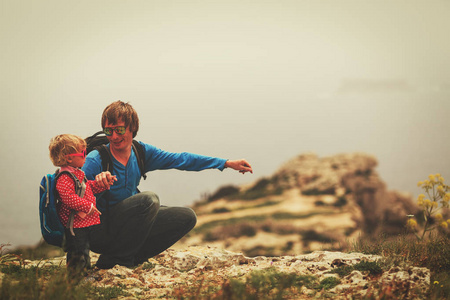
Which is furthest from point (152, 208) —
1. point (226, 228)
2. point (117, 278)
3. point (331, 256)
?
point (226, 228)

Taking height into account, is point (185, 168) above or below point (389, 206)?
above

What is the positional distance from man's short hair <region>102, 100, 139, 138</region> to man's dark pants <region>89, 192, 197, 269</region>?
1.02 metres

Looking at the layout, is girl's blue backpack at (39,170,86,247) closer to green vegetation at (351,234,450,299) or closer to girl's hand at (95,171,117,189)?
girl's hand at (95,171,117,189)

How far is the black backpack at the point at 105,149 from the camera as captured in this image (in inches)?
221

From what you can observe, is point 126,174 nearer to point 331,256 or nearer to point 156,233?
point 156,233

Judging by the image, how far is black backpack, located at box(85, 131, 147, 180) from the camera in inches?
221

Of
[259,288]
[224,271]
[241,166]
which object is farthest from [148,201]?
[259,288]

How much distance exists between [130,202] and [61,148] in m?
1.24

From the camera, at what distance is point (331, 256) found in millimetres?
6551

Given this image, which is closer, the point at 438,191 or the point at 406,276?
the point at 406,276

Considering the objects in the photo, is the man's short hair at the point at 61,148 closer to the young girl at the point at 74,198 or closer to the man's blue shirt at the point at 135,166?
the young girl at the point at 74,198

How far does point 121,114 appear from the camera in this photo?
18.1 feet

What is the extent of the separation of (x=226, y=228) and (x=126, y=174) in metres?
13.7

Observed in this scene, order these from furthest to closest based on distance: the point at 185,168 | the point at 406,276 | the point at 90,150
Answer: the point at 185,168 < the point at 90,150 < the point at 406,276
